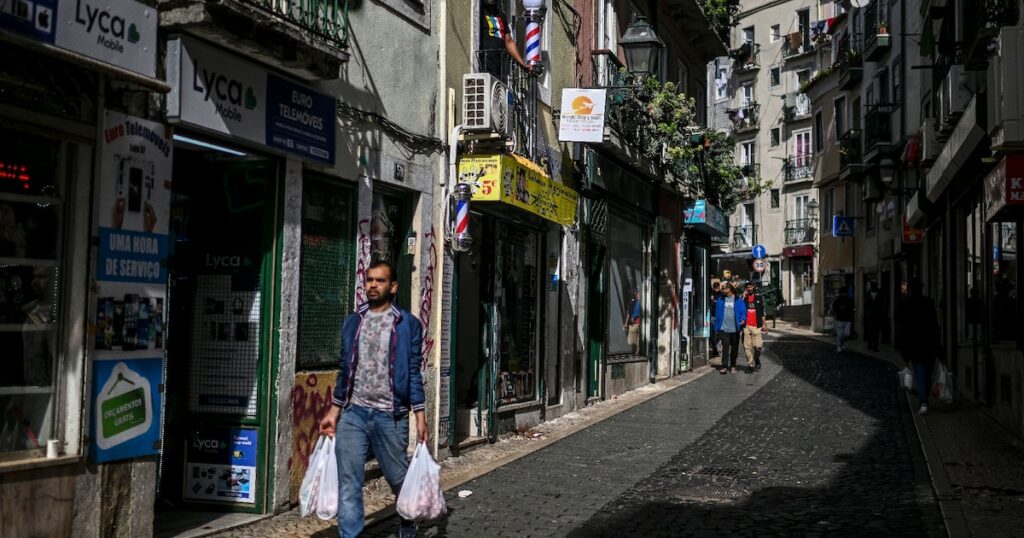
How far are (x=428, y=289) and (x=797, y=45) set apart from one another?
52.4 metres

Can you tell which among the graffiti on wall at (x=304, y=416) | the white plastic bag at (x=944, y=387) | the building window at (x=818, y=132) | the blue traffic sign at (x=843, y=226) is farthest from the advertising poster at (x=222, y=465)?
the building window at (x=818, y=132)

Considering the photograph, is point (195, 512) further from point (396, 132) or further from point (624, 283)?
point (624, 283)

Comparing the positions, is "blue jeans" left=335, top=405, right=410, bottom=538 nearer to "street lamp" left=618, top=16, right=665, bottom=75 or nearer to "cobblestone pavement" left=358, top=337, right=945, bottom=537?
"cobblestone pavement" left=358, top=337, right=945, bottom=537

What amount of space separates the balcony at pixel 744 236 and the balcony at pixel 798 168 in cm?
386

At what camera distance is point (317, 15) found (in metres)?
8.21

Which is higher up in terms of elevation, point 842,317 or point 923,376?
point 842,317

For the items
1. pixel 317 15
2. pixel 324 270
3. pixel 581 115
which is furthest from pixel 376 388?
pixel 581 115

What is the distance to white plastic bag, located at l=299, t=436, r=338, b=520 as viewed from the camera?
6.54m

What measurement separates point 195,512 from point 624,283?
12.5m

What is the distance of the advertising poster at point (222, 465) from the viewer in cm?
827

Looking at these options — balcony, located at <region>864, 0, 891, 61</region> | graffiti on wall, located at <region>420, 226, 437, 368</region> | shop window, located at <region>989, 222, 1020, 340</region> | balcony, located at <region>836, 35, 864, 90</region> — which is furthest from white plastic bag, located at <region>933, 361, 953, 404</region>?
balcony, located at <region>836, 35, 864, 90</region>

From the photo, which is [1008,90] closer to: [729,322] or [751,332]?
[729,322]

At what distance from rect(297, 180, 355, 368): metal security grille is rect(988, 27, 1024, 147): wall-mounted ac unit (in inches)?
273

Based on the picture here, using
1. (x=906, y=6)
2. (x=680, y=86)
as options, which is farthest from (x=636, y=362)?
(x=906, y=6)
